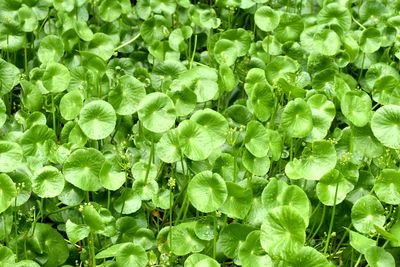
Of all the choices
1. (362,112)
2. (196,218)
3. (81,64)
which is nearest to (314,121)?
(362,112)

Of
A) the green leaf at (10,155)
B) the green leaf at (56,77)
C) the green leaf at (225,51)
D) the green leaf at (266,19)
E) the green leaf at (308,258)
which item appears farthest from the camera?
the green leaf at (266,19)

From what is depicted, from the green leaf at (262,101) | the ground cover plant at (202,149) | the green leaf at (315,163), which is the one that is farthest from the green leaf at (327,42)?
the green leaf at (315,163)

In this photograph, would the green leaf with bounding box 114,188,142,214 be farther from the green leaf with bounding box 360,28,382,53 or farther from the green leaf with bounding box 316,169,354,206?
the green leaf with bounding box 360,28,382,53

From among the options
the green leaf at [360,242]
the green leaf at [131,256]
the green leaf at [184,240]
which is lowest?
the green leaf at [184,240]

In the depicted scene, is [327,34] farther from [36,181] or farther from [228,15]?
[36,181]

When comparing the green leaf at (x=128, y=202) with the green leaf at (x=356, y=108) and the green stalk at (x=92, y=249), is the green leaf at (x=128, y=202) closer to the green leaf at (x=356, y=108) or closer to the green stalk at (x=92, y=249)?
the green stalk at (x=92, y=249)

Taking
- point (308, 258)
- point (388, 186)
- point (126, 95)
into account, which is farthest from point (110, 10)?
point (308, 258)

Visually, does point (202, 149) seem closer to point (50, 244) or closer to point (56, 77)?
point (50, 244)

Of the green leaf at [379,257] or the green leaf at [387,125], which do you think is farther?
the green leaf at [387,125]
